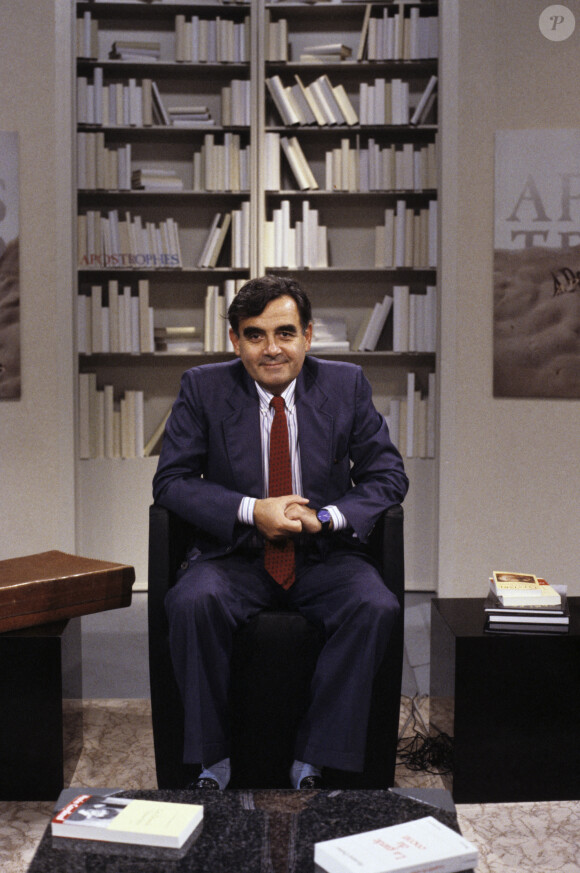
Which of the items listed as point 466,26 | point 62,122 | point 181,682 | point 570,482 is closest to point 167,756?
point 181,682

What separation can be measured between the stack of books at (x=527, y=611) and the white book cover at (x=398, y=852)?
84 cm

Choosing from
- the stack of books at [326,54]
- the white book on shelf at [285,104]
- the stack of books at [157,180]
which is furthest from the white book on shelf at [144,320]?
the stack of books at [326,54]

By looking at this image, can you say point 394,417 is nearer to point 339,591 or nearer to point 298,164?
point 298,164

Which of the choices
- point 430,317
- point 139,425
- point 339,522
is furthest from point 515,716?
point 139,425

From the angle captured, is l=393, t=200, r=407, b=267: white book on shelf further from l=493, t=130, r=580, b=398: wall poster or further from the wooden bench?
the wooden bench

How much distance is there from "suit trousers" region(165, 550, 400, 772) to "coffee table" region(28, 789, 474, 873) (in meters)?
0.47

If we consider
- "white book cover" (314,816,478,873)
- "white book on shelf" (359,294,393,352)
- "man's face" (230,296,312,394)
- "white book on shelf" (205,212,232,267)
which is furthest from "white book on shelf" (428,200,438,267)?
"white book cover" (314,816,478,873)

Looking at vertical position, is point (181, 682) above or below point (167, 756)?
above

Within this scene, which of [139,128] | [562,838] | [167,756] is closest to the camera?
[562,838]

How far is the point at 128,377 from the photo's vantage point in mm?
4340

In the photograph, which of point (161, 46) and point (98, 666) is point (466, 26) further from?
point (98, 666)

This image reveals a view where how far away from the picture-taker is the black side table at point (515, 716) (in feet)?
6.52

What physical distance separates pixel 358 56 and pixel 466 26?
2.02 ft

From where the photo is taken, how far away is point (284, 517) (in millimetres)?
2096
